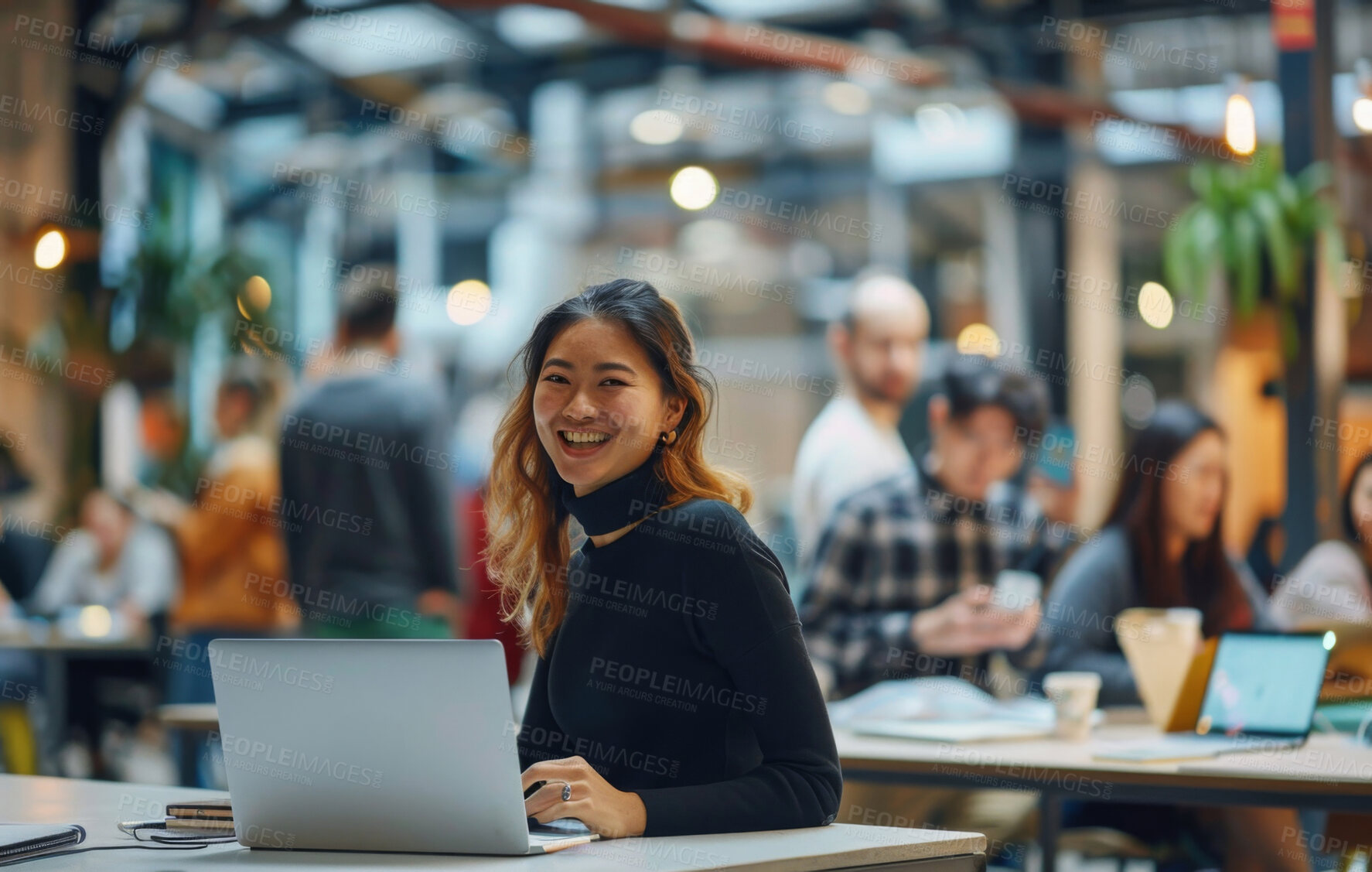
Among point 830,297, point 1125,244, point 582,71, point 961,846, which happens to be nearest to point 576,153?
point 582,71

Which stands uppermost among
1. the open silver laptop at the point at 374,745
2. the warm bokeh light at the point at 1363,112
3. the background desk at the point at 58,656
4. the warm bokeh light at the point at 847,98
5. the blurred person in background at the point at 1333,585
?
the warm bokeh light at the point at 847,98

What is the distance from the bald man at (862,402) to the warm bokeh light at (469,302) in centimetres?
577

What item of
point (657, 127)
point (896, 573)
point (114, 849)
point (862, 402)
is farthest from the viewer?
point (657, 127)

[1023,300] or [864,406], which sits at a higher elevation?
[1023,300]

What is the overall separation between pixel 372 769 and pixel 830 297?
7.56 m

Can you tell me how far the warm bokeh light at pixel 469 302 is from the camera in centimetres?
948

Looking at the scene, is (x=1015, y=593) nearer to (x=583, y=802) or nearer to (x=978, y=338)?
(x=583, y=802)

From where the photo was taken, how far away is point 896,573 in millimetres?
3422

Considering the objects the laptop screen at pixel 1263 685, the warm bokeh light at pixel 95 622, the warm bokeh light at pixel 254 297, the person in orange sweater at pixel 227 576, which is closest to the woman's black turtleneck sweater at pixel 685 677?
the laptop screen at pixel 1263 685

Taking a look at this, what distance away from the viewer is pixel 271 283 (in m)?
7.36

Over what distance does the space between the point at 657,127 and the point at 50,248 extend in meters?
3.58

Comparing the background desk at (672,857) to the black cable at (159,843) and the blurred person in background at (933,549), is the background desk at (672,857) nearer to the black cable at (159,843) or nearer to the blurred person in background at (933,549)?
the black cable at (159,843)

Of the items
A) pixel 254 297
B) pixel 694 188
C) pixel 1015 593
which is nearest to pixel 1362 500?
pixel 1015 593

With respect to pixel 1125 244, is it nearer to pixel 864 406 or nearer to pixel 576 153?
pixel 576 153
